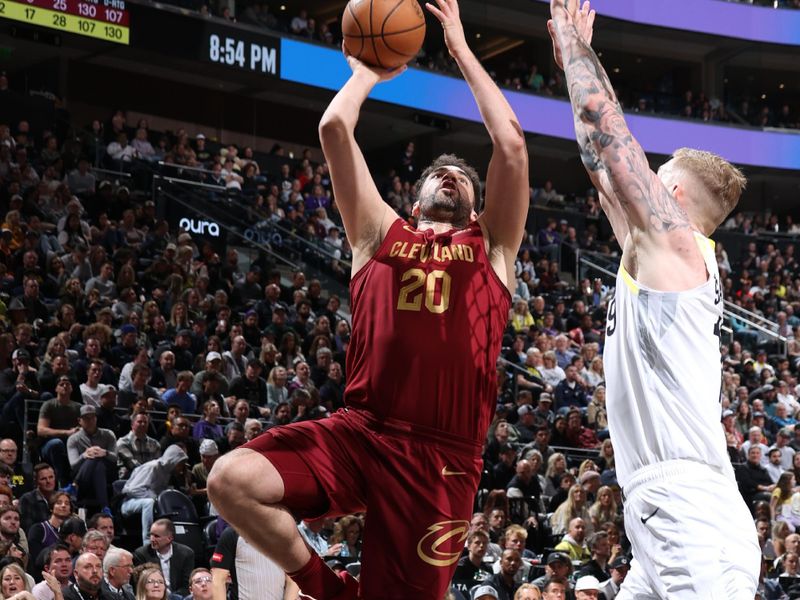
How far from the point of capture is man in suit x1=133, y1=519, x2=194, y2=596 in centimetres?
998

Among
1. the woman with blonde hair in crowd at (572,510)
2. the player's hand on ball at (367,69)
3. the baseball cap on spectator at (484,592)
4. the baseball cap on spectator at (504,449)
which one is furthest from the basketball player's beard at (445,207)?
the baseball cap on spectator at (504,449)

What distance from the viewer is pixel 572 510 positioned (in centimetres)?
1266

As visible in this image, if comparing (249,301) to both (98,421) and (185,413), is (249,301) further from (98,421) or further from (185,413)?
(98,421)

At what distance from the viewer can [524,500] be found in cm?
1284

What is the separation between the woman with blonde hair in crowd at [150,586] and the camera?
8.81 metres

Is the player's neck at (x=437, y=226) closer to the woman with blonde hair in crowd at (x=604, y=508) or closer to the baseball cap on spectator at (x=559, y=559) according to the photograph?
the baseball cap on spectator at (x=559, y=559)

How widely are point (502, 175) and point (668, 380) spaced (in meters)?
1.29

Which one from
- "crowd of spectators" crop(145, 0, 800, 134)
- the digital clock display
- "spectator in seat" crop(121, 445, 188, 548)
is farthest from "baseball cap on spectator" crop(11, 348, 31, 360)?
"crowd of spectators" crop(145, 0, 800, 134)

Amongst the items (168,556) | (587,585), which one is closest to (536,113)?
(587,585)

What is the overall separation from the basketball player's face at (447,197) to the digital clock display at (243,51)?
60.9 feet

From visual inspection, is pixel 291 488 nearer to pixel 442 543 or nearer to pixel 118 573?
pixel 442 543

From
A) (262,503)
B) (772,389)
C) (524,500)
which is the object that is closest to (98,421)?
(524,500)

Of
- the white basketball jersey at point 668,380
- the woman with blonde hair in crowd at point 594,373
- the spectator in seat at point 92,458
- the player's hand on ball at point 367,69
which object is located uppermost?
the player's hand on ball at point 367,69

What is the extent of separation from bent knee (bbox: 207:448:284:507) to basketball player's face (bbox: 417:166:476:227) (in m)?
1.30
